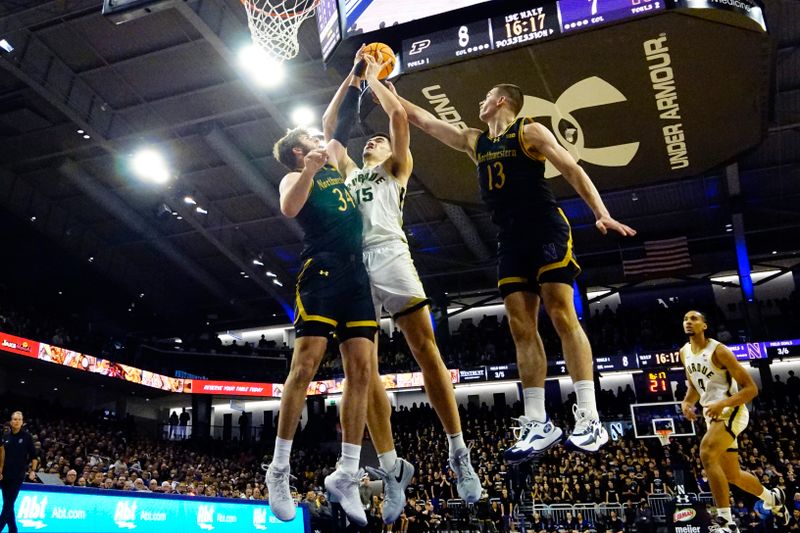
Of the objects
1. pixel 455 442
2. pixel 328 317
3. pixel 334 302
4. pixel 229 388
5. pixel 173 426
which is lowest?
pixel 455 442

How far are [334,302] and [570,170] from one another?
77.9 inches

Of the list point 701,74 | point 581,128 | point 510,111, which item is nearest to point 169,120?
Answer: point 581,128

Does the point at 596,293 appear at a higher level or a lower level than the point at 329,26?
higher

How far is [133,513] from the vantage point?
12.0 m

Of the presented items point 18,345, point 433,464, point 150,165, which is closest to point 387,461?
point 433,464

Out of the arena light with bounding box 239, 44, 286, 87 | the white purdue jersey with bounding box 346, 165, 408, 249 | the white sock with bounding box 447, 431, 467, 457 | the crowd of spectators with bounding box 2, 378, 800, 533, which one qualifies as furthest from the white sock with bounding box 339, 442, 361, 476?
the arena light with bounding box 239, 44, 286, 87

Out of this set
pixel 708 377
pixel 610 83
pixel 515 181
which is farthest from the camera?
pixel 610 83

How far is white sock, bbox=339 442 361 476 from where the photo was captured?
16.4 ft

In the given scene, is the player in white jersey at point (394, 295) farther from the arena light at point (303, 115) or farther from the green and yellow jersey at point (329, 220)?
the arena light at point (303, 115)

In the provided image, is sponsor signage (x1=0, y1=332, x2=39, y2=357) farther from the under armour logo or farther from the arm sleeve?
the arm sleeve

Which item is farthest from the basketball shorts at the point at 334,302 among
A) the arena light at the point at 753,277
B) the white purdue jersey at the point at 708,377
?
the arena light at the point at 753,277

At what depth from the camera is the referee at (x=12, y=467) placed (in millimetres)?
9758

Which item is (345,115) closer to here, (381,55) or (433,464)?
(381,55)

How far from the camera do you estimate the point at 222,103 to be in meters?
21.3
